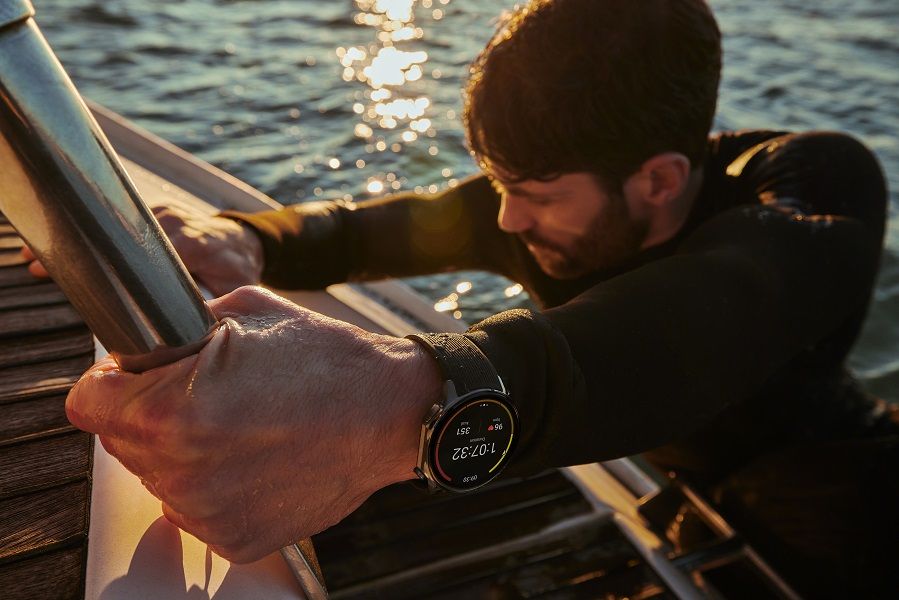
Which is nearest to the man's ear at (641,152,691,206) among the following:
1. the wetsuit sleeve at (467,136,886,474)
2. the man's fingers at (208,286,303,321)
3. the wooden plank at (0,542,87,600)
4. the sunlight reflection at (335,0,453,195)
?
the wetsuit sleeve at (467,136,886,474)

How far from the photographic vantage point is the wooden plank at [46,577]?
1047 mm

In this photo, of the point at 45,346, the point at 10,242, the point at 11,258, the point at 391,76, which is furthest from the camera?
the point at 391,76

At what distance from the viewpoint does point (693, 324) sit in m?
1.33

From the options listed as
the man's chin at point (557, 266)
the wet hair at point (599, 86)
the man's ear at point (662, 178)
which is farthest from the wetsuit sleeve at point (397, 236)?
the man's ear at point (662, 178)

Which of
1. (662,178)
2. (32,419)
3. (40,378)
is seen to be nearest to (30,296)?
(40,378)

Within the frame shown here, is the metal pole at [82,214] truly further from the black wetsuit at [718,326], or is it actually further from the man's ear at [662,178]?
the man's ear at [662,178]

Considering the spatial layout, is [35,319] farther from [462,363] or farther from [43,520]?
[462,363]

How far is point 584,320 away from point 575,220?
35.3 inches

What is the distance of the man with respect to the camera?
96cm

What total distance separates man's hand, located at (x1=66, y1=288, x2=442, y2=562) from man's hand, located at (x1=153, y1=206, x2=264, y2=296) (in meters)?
0.85

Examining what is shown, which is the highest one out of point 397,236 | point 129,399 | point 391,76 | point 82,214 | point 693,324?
point 82,214

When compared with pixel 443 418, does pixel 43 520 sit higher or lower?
lower

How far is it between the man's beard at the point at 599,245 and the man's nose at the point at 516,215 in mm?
44

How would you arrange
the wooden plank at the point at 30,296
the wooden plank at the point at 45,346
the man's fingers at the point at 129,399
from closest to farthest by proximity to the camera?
the man's fingers at the point at 129,399, the wooden plank at the point at 45,346, the wooden plank at the point at 30,296
